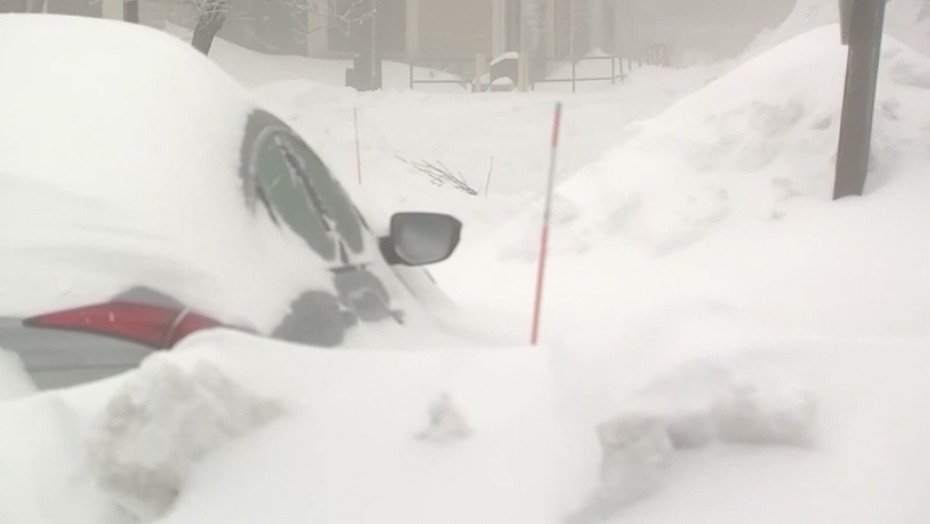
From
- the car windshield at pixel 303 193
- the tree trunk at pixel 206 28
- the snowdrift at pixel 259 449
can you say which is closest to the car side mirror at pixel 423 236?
the car windshield at pixel 303 193

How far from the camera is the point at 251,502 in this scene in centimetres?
204

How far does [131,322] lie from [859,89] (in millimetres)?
6298

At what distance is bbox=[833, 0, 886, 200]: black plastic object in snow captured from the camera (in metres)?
7.62

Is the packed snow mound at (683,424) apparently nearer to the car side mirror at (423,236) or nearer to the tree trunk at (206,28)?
the car side mirror at (423,236)

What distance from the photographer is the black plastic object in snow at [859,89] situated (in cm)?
762

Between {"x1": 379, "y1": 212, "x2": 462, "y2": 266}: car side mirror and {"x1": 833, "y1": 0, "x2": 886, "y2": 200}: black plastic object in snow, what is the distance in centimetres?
440

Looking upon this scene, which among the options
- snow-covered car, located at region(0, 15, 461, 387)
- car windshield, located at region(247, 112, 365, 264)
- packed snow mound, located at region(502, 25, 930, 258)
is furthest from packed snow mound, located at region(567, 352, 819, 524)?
packed snow mound, located at region(502, 25, 930, 258)

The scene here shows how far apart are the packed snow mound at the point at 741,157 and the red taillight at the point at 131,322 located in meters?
6.06

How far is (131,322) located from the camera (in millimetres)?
2504

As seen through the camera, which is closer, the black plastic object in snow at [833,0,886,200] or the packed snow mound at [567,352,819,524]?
the packed snow mound at [567,352,819,524]

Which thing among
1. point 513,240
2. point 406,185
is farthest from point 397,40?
point 513,240

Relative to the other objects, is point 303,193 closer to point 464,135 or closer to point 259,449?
point 259,449

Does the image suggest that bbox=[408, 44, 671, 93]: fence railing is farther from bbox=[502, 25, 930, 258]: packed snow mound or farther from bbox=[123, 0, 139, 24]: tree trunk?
bbox=[502, 25, 930, 258]: packed snow mound

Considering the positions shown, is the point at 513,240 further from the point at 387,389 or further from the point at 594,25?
the point at 594,25
